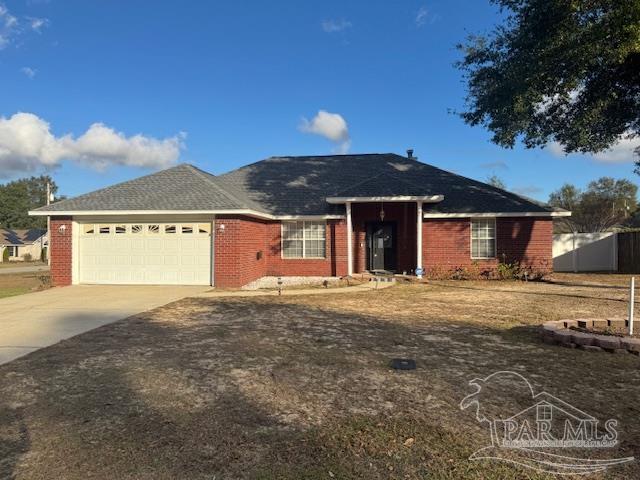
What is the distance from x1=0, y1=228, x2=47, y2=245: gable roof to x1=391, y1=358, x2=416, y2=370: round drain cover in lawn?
224 ft

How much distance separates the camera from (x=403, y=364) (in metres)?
5.93

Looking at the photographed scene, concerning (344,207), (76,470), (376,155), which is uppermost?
(376,155)

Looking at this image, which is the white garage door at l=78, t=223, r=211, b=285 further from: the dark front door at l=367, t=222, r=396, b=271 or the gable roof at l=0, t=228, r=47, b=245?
the gable roof at l=0, t=228, r=47, b=245

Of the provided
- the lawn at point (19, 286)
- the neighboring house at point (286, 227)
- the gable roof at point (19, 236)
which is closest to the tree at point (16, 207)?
the gable roof at point (19, 236)

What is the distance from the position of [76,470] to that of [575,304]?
1138 cm

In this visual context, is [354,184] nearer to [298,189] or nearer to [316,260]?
[298,189]

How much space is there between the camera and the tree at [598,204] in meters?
48.4

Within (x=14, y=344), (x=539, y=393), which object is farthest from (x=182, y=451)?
(x=14, y=344)

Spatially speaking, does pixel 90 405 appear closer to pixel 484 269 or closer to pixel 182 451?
pixel 182 451

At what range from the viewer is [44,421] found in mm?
4289

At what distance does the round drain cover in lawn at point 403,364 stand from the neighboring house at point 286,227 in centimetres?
981

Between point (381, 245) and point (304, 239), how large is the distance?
3262mm

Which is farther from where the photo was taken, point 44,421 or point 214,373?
point 214,373

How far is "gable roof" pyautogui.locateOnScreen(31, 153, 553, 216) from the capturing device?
1587cm
